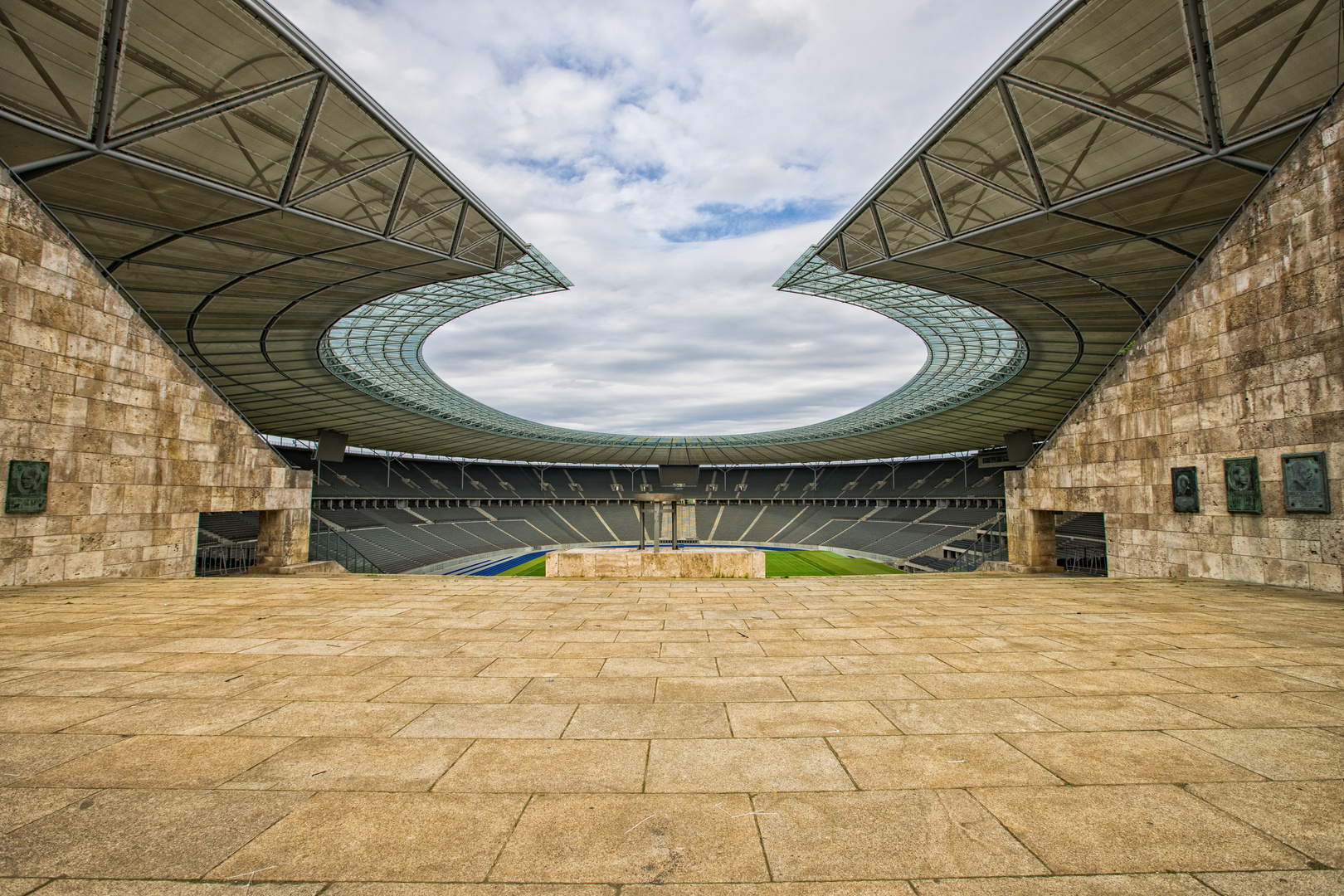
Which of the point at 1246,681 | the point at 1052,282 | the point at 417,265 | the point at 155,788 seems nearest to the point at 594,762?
the point at 155,788

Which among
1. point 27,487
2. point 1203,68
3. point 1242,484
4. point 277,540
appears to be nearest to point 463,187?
point 27,487

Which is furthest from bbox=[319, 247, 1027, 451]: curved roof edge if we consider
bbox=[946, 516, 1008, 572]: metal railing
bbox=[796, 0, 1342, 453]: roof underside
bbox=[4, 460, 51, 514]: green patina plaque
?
bbox=[4, 460, 51, 514]: green patina plaque

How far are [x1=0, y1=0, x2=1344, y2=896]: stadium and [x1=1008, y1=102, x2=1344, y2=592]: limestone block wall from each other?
0.09m

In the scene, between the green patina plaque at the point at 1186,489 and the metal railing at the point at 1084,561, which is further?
the metal railing at the point at 1084,561

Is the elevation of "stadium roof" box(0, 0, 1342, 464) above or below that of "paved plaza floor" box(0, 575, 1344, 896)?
above

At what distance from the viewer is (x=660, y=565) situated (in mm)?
20984

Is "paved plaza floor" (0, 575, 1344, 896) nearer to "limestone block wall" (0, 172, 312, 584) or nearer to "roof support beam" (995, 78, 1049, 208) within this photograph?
"limestone block wall" (0, 172, 312, 584)

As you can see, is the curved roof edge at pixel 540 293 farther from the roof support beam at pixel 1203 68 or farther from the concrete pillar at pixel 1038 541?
the roof support beam at pixel 1203 68

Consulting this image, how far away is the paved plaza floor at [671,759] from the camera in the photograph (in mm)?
3000

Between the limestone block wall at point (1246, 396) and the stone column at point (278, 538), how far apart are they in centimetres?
2496

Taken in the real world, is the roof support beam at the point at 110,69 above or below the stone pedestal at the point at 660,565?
above

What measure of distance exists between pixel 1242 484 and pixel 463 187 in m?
22.2

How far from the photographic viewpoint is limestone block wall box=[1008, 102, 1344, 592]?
36.5 feet

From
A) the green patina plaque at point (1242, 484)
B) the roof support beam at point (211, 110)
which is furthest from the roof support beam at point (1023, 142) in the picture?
the roof support beam at point (211, 110)
